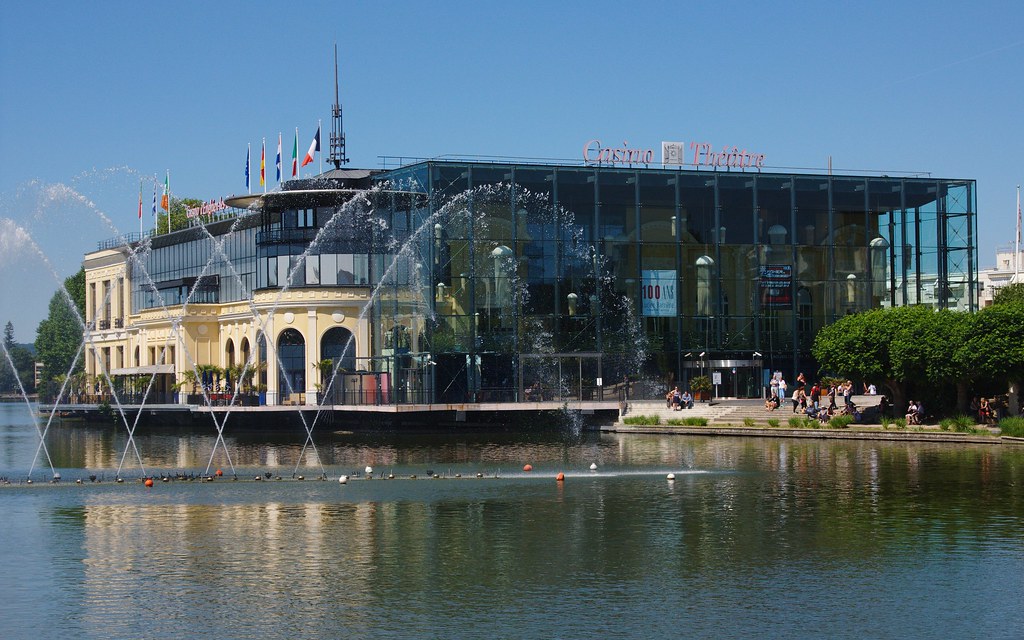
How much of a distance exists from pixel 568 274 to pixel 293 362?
27.9 meters

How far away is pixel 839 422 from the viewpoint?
290 feet

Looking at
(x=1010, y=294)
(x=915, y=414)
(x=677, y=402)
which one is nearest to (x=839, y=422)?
(x=915, y=414)

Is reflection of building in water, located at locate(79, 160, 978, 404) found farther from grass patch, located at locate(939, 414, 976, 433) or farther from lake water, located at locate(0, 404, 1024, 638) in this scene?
lake water, located at locate(0, 404, 1024, 638)

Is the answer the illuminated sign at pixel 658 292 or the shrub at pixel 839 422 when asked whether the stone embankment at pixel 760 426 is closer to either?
the shrub at pixel 839 422

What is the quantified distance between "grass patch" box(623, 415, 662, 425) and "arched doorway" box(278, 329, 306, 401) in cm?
3437

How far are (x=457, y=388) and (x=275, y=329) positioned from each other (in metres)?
22.6

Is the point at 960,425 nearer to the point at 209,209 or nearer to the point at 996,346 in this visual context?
the point at 996,346

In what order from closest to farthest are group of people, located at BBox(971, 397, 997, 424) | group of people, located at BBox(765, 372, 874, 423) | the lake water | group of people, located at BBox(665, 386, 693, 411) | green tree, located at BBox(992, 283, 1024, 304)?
the lake water, group of people, located at BBox(971, 397, 997, 424), group of people, located at BBox(765, 372, 874, 423), group of people, located at BBox(665, 386, 693, 411), green tree, located at BBox(992, 283, 1024, 304)

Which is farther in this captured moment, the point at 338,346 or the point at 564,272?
the point at 338,346

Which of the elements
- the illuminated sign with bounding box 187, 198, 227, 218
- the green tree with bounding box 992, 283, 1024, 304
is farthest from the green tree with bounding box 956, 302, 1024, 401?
the illuminated sign with bounding box 187, 198, 227, 218

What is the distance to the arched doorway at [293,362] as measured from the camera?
123 meters

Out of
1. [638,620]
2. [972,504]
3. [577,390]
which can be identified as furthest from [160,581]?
[577,390]

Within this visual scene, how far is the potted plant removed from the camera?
110688 millimetres

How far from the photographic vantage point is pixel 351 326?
122 m
